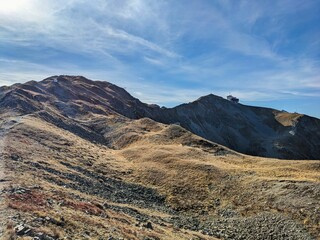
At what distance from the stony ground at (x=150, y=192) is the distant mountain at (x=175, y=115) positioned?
86.3 ft

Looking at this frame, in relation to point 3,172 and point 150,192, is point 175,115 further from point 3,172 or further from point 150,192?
point 3,172

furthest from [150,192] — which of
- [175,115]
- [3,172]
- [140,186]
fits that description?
[175,115]

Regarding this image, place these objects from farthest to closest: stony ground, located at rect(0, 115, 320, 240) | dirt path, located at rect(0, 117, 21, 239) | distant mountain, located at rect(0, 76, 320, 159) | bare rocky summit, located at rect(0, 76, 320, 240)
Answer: distant mountain, located at rect(0, 76, 320, 159) → bare rocky summit, located at rect(0, 76, 320, 240) → stony ground, located at rect(0, 115, 320, 240) → dirt path, located at rect(0, 117, 21, 239)

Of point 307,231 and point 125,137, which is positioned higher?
point 125,137

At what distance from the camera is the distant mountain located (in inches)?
3482

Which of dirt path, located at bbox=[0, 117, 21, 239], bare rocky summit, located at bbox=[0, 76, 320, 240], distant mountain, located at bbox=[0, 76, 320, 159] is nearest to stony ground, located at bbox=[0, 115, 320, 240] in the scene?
bare rocky summit, located at bbox=[0, 76, 320, 240]

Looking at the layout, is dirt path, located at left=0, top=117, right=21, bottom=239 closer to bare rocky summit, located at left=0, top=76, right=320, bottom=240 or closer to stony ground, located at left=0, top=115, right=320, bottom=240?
bare rocky summit, located at left=0, top=76, right=320, bottom=240

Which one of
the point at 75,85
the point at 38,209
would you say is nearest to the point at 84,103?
Result: the point at 75,85

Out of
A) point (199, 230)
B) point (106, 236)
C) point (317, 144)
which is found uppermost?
point (317, 144)

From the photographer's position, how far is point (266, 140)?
164375mm

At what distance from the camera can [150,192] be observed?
150 feet

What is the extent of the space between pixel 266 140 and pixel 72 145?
124522mm

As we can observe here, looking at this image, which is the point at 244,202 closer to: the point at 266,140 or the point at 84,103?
the point at 84,103

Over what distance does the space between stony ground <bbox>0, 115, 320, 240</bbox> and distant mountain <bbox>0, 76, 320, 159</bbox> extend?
2631 centimetres
